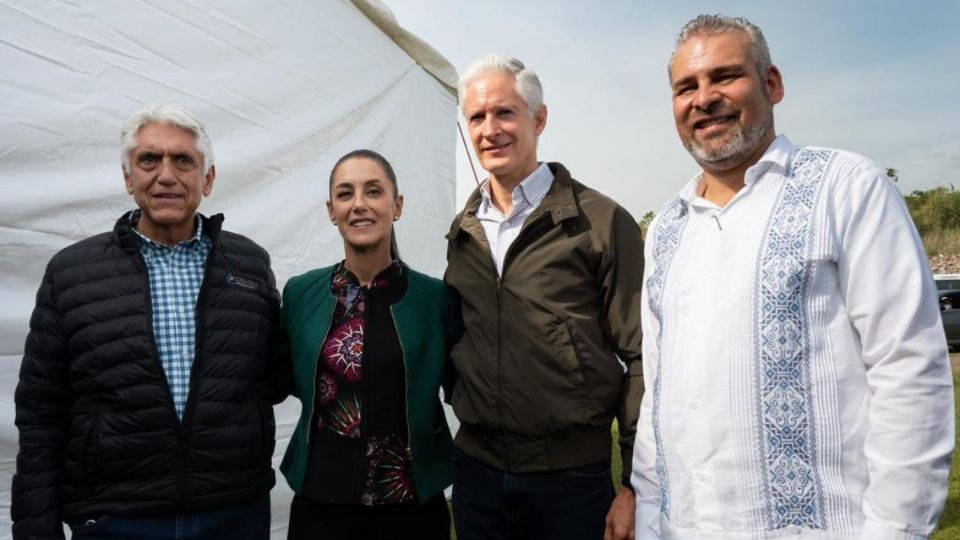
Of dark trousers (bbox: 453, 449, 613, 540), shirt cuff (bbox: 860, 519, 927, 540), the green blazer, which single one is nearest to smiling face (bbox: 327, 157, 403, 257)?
the green blazer

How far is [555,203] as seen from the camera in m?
1.75

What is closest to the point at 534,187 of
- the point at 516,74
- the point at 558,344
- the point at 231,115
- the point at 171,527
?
the point at 516,74

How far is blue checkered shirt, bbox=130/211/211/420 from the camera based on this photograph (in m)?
1.53

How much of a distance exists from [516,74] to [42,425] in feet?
4.47

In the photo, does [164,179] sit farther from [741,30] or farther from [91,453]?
[741,30]

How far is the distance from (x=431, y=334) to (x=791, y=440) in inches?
36.4

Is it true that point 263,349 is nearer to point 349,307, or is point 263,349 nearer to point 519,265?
point 349,307

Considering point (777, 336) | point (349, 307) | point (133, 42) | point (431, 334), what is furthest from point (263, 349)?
point (133, 42)

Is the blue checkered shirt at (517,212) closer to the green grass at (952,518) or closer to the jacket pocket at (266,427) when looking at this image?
the jacket pocket at (266,427)

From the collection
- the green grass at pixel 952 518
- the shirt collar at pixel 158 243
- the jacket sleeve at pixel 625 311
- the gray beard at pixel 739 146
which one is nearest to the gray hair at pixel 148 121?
the shirt collar at pixel 158 243

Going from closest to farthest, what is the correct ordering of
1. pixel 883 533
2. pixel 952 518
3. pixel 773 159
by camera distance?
pixel 883 533
pixel 773 159
pixel 952 518

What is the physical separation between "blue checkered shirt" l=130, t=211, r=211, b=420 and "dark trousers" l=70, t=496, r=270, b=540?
219 mm

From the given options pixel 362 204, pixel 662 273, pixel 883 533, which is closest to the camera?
pixel 883 533

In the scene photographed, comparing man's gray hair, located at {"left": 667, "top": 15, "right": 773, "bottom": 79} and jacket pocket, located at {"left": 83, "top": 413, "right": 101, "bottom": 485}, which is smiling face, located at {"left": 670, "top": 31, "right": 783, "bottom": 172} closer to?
man's gray hair, located at {"left": 667, "top": 15, "right": 773, "bottom": 79}
